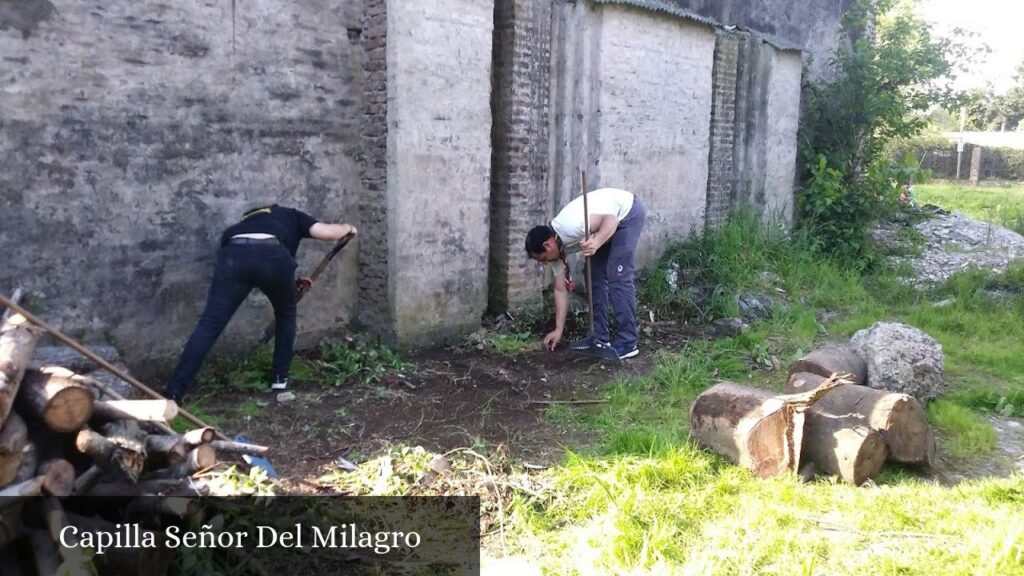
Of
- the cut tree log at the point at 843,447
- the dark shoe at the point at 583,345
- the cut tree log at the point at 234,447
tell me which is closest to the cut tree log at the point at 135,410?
the cut tree log at the point at 234,447

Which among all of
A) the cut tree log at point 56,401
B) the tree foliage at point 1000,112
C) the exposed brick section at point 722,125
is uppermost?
the tree foliage at point 1000,112

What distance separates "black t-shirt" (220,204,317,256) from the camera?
520cm

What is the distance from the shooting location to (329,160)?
6293mm

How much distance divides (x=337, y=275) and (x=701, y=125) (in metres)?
5.03

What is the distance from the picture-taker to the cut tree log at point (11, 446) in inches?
105

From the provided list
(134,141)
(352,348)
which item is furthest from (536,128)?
(134,141)

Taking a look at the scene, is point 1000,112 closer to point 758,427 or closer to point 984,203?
point 984,203

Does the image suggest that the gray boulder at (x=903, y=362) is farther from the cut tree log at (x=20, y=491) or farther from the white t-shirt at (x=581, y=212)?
the cut tree log at (x=20, y=491)

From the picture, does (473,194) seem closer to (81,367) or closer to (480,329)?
(480,329)

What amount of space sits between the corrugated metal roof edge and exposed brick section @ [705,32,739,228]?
298mm

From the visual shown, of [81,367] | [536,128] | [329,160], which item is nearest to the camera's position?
[81,367]

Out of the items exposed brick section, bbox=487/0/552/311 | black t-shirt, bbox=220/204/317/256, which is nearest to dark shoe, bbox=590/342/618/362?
exposed brick section, bbox=487/0/552/311

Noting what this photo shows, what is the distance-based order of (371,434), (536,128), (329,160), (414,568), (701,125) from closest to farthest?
(414,568), (371,434), (329,160), (536,128), (701,125)

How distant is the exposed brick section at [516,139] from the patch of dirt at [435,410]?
93cm
